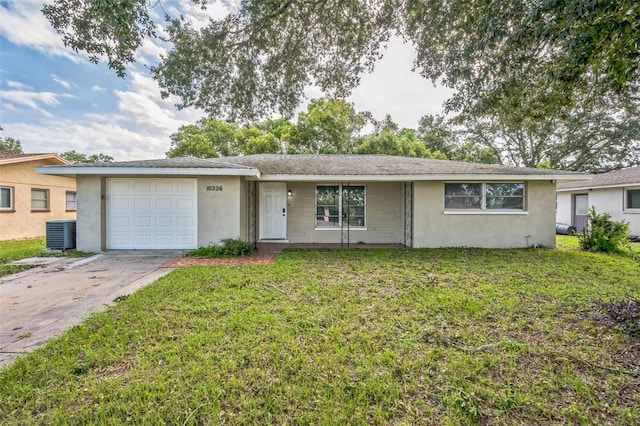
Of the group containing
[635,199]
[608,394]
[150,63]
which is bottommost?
[608,394]

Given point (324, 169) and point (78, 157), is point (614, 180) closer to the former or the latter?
point (324, 169)

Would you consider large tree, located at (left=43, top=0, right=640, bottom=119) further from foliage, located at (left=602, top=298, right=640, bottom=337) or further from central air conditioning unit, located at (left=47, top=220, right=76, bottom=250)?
central air conditioning unit, located at (left=47, top=220, right=76, bottom=250)

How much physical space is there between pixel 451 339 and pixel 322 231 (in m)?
7.41

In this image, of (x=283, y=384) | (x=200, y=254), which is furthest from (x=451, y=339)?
(x=200, y=254)

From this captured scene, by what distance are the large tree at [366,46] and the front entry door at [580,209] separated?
10.4 m

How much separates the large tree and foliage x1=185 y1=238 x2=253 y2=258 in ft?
11.9

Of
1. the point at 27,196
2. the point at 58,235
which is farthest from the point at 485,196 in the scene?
the point at 27,196

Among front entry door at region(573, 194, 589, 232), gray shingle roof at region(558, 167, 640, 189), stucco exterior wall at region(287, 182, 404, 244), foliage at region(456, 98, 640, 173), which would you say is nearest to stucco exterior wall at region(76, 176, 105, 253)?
stucco exterior wall at region(287, 182, 404, 244)

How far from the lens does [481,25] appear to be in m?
4.27

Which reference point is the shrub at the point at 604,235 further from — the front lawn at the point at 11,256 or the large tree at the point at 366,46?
the front lawn at the point at 11,256

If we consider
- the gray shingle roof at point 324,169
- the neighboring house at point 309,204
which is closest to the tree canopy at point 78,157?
the neighboring house at point 309,204

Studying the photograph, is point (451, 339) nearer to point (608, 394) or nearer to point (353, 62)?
point (608, 394)

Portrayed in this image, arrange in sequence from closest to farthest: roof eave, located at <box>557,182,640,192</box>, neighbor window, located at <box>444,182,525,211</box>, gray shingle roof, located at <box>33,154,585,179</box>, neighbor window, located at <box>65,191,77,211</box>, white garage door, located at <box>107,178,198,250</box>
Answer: gray shingle roof, located at <box>33,154,585,179</box> < white garage door, located at <box>107,178,198,250</box> < neighbor window, located at <box>444,182,525,211</box> < roof eave, located at <box>557,182,640,192</box> < neighbor window, located at <box>65,191,77,211</box>

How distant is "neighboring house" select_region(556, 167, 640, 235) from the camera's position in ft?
40.0
